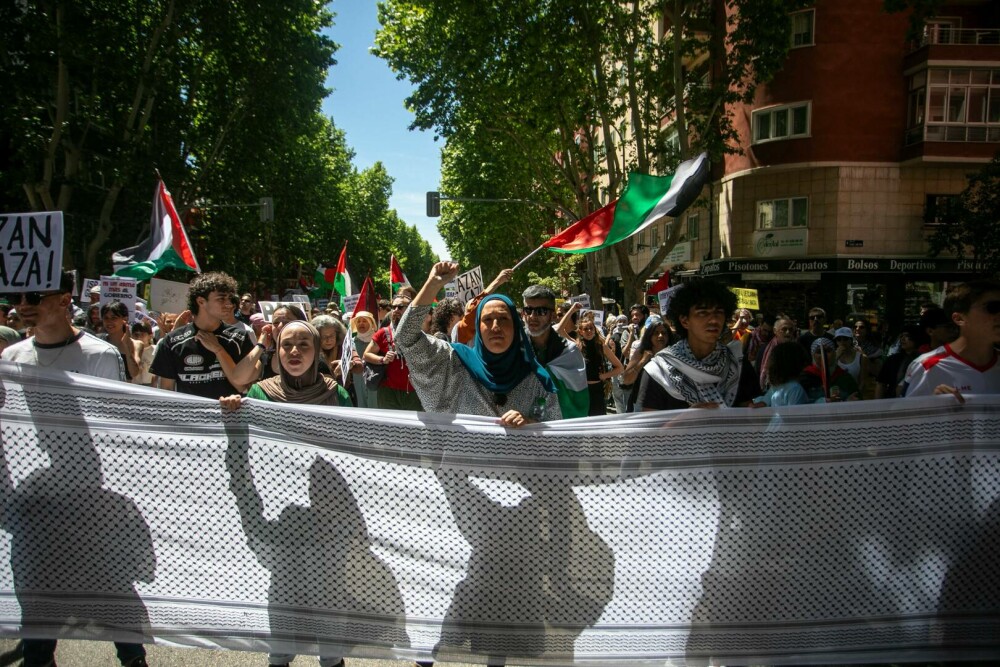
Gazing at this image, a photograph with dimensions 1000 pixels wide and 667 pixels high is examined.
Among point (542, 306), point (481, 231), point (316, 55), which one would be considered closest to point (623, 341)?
point (542, 306)

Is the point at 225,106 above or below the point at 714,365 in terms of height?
above

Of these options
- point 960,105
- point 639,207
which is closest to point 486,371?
point 639,207

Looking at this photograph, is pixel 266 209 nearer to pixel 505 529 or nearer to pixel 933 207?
pixel 933 207

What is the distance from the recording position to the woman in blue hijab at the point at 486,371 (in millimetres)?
3086

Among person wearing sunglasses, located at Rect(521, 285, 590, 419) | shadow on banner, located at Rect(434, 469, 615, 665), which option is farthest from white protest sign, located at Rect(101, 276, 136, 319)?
shadow on banner, located at Rect(434, 469, 615, 665)

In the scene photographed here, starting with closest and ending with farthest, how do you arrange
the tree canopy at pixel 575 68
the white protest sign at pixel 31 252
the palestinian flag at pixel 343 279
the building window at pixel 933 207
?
the white protest sign at pixel 31 252 < the palestinian flag at pixel 343 279 < the tree canopy at pixel 575 68 < the building window at pixel 933 207

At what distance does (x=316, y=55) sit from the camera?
891 inches

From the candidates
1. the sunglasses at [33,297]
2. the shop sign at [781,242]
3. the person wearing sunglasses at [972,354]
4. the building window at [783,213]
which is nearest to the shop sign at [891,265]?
the shop sign at [781,242]

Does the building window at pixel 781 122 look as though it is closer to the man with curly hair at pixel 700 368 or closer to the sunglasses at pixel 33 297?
the man with curly hair at pixel 700 368

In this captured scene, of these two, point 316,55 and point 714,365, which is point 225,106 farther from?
point 714,365

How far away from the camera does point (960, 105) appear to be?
2070cm

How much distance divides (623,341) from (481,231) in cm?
2141

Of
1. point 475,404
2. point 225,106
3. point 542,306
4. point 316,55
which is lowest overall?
point 475,404

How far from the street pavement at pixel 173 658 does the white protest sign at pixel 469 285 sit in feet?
19.8
